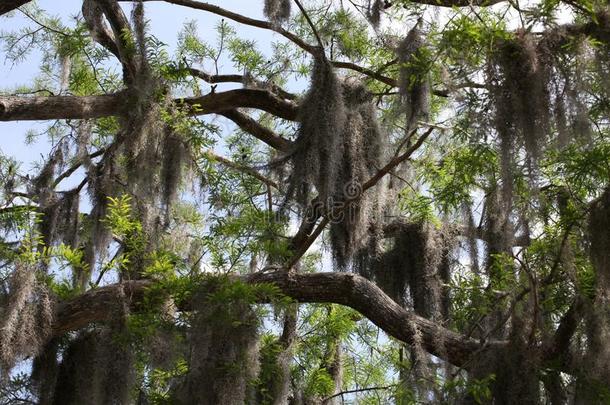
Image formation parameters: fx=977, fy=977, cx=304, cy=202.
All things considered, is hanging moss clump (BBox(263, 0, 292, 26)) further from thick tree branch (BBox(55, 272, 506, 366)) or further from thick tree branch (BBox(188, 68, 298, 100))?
thick tree branch (BBox(55, 272, 506, 366))

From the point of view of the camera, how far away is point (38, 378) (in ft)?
14.6

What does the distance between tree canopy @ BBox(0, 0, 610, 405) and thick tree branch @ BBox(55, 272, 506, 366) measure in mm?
12

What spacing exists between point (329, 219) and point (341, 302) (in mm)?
522

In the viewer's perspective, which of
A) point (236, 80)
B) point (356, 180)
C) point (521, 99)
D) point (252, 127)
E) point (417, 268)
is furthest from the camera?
point (236, 80)

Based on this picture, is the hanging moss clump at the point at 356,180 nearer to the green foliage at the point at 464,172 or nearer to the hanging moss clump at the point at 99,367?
the green foliage at the point at 464,172

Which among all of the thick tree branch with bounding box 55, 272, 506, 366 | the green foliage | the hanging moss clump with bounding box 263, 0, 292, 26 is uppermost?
the hanging moss clump with bounding box 263, 0, 292, 26

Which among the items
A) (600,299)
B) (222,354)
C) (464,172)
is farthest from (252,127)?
(600,299)

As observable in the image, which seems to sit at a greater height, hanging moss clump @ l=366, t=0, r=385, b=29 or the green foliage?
hanging moss clump @ l=366, t=0, r=385, b=29

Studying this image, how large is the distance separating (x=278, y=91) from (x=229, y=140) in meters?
0.88

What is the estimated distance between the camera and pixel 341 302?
4.97 m

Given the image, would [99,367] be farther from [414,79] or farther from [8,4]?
[8,4]

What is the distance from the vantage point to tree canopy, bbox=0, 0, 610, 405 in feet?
13.2

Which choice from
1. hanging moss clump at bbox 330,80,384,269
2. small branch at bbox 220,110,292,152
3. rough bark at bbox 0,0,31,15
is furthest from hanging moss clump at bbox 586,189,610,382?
rough bark at bbox 0,0,31,15

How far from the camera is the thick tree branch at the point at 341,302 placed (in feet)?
14.7
